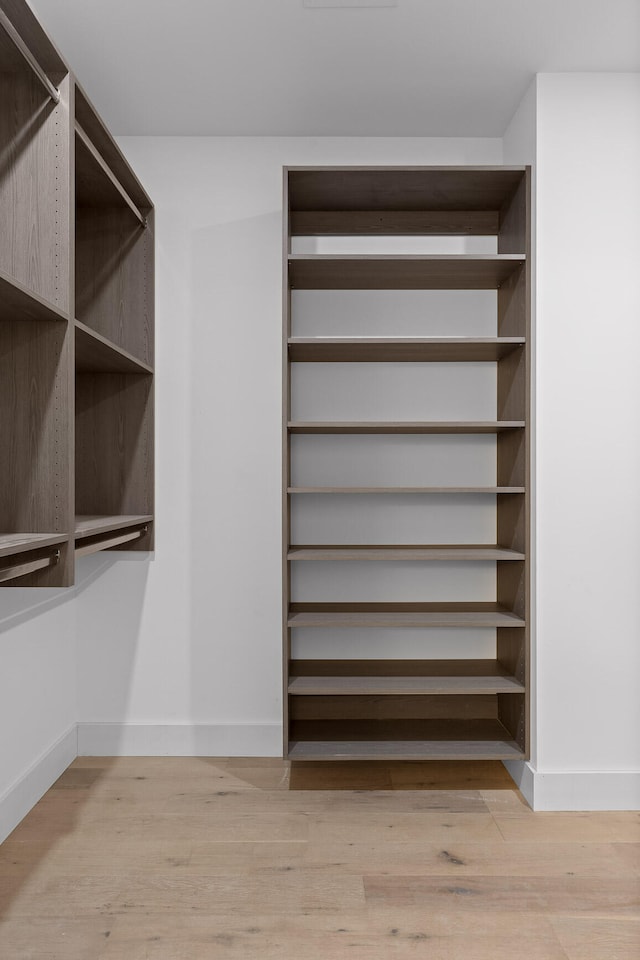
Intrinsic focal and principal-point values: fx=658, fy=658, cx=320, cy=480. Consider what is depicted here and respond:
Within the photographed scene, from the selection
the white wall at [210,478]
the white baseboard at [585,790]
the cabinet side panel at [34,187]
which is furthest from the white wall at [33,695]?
the white baseboard at [585,790]

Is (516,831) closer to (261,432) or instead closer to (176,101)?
(261,432)

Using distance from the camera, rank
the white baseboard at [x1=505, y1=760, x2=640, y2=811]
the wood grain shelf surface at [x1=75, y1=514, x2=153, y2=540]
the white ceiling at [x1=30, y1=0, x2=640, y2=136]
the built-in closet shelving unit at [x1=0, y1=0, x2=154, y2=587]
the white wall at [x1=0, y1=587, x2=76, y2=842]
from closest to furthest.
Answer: the built-in closet shelving unit at [x1=0, y1=0, x2=154, y2=587] < the wood grain shelf surface at [x1=75, y1=514, x2=153, y2=540] < the white ceiling at [x1=30, y1=0, x2=640, y2=136] < the white wall at [x1=0, y1=587, x2=76, y2=842] < the white baseboard at [x1=505, y1=760, x2=640, y2=811]

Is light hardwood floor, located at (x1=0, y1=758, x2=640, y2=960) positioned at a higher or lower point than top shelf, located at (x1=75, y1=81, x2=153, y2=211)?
lower

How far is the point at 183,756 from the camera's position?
2.70m

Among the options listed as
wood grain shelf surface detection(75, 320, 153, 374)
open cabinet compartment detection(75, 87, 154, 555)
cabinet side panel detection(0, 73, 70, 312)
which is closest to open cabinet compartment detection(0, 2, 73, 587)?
cabinet side panel detection(0, 73, 70, 312)

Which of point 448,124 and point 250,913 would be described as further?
point 448,124

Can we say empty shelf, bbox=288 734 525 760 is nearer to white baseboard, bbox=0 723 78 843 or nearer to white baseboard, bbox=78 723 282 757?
white baseboard, bbox=78 723 282 757

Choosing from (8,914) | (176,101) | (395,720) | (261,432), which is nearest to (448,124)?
(176,101)

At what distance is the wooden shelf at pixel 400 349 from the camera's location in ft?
7.68

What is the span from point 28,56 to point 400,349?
1449 mm

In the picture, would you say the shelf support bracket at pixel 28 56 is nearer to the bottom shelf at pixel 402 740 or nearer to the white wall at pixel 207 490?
the white wall at pixel 207 490

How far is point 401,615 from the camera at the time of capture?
2428 mm

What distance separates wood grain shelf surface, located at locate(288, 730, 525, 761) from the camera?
2.31 metres

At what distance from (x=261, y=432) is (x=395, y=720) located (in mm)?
1303
